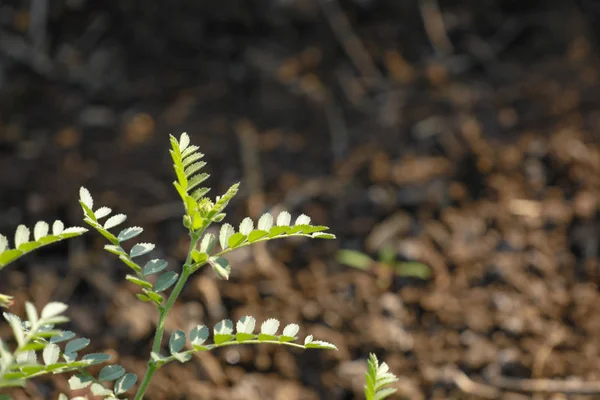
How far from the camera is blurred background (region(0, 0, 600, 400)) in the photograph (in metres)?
2.01

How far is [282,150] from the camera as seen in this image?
2.93m

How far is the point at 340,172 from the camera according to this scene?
2770 mm

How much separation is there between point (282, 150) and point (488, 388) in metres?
1.35

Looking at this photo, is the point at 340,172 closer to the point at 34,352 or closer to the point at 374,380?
the point at 374,380

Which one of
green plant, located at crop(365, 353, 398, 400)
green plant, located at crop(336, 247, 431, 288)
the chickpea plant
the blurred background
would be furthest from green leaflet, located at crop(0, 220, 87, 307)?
green plant, located at crop(336, 247, 431, 288)

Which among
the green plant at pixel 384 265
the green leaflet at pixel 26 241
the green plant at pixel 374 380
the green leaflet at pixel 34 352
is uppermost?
the green plant at pixel 384 265

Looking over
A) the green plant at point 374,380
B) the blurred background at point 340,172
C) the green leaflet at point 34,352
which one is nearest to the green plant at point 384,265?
the blurred background at point 340,172

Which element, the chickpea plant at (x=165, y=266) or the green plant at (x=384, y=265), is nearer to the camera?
the chickpea plant at (x=165, y=266)

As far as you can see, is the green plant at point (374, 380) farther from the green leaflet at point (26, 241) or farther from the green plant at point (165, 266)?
the green leaflet at point (26, 241)

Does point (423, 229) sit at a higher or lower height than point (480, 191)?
lower

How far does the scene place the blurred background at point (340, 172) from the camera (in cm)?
201

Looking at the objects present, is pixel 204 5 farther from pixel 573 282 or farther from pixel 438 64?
pixel 573 282

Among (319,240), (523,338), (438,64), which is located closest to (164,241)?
(319,240)

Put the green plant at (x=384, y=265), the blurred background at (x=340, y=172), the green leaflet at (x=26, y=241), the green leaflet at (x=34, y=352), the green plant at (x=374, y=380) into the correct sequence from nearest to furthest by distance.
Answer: the green leaflet at (x=34, y=352) < the green leaflet at (x=26, y=241) < the green plant at (x=374, y=380) < the blurred background at (x=340, y=172) < the green plant at (x=384, y=265)
